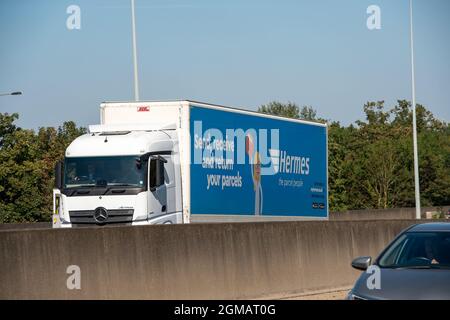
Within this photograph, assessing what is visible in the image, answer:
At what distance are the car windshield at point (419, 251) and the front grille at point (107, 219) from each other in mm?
12550

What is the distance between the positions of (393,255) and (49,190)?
58.3 metres

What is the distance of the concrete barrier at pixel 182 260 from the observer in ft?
48.2

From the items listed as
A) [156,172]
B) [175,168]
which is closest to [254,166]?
[175,168]

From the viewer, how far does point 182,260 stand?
17203 mm

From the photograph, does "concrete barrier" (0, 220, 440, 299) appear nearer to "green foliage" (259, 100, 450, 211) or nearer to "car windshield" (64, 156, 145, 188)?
"car windshield" (64, 156, 145, 188)

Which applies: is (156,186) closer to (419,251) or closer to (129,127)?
(129,127)

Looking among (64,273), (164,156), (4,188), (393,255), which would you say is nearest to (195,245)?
(64,273)

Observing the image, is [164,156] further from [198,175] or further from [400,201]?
[400,201]

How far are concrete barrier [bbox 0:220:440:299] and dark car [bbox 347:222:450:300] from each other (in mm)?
4077

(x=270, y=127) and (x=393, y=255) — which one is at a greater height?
(x=270, y=127)

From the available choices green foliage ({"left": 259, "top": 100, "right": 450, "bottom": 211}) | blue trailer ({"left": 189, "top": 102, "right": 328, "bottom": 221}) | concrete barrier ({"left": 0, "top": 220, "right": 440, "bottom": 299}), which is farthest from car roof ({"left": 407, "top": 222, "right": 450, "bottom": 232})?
green foliage ({"left": 259, "top": 100, "right": 450, "bottom": 211})

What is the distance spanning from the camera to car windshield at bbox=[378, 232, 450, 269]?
12.7 m

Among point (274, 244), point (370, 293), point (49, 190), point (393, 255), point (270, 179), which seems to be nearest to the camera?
point (370, 293)

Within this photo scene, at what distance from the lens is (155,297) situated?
53.1 feet
